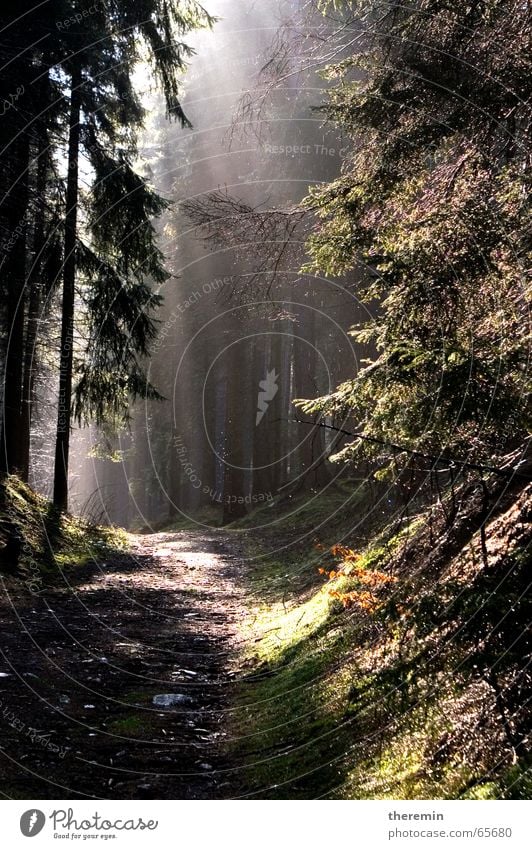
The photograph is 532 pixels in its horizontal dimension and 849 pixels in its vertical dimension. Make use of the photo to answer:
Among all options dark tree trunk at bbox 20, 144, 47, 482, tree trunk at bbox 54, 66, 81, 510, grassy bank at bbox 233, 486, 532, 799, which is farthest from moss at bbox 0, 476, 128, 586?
grassy bank at bbox 233, 486, 532, 799

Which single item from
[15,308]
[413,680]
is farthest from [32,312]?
[413,680]

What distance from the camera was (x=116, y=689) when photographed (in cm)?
513

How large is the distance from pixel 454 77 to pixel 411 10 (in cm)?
63

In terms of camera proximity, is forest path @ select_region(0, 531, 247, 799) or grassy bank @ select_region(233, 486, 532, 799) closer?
grassy bank @ select_region(233, 486, 532, 799)

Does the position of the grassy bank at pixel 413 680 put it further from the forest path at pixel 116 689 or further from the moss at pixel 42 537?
the moss at pixel 42 537

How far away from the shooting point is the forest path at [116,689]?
3574 millimetres

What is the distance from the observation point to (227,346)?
82.2 feet

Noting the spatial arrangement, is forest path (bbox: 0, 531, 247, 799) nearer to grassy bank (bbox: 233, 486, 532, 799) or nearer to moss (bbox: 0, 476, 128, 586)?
grassy bank (bbox: 233, 486, 532, 799)

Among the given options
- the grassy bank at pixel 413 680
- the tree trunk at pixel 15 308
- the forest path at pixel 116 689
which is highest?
the tree trunk at pixel 15 308

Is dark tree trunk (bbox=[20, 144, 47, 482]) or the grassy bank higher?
dark tree trunk (bbox=[20, 144, 47, 482])

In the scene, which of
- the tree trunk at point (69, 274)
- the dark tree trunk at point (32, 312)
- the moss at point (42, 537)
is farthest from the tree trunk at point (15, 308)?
the tree trunk at point (69, 274)

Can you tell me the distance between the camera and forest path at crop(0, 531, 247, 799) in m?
3.57

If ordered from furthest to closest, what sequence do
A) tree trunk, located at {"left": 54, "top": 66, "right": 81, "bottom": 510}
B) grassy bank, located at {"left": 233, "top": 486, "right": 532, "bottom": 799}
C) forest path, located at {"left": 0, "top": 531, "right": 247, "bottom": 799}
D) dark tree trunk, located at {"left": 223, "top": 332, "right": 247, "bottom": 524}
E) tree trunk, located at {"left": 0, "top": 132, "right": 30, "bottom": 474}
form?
dark tree trunk, located at {"left": 223, "top": 332, "right": 247, "bottom": 524} → tree trunk, located at {"left": 54, "top": 66, "right": 81, "bottom": 510} → tree trunk, located at {"left": 0, "top": 132, "right": 30, "bottom": 474} → forest path, located at {"left": 0, "top": 531, "right": 247, "bottom": 799} → grassy bank, located at {"left": 233, "top": 486, "right": 532, "bottom": 799}

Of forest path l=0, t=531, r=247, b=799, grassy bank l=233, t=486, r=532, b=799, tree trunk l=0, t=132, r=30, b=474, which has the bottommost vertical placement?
forest path l=0, t=531, r=247, b=799
